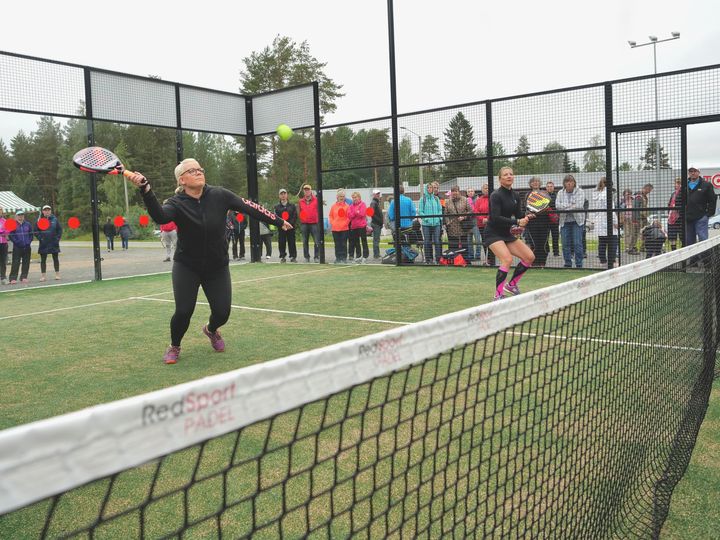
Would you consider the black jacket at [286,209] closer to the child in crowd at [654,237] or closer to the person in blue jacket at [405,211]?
the person in blue jacket at [405,211]

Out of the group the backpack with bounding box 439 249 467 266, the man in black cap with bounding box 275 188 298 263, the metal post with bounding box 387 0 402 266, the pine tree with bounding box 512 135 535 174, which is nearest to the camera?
the pine tree with bounding box 512 135 535 174

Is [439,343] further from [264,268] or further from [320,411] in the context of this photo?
A: [264,268]

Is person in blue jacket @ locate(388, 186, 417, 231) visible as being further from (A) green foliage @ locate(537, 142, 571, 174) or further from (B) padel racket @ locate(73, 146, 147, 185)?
(B) padel racket @ locate(73, 146, 147, 185)

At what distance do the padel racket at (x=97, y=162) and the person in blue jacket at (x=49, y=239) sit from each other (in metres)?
9.36

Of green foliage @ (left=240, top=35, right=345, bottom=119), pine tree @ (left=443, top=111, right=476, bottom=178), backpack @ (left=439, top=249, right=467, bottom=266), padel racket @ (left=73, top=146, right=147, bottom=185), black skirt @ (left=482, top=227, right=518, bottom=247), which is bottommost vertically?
backpack @ (left=439, top=249, right=467, bottom=266)

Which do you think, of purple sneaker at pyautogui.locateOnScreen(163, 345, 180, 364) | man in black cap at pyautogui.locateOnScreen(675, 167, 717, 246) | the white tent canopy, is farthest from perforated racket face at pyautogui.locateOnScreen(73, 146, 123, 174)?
man in black cap at pyautogui.locateOnScreen(675, 167, 717, 246)

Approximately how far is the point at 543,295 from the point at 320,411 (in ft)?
7.99

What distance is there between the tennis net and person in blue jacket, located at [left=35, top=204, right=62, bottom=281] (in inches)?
504

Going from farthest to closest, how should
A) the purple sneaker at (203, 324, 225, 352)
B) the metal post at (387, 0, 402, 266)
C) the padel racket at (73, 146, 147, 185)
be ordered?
the metal post at (387, 0, 402, 266)
the purple sneaker at (203, 324, 225, 352)
the padel racket at (73, 146, 147, 185)

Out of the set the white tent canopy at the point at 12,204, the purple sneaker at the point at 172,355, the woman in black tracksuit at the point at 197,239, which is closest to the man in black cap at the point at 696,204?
the woman in black tracksuit at the point at 197,239

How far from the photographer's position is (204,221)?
20.1 feet

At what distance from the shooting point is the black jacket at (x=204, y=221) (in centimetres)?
602

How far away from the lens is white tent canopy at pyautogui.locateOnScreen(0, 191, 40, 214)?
628 inches

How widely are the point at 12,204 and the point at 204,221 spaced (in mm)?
12974
